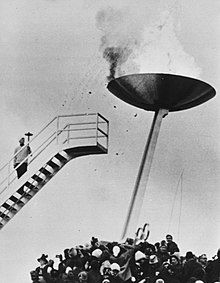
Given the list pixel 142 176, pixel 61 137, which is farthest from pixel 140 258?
pixel 61 137

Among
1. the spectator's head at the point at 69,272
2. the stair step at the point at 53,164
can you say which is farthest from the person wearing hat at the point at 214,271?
the stair step at the point at 53,164

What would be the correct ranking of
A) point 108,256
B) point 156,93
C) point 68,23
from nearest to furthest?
point 108,256 → point 156,93 → point 68,23

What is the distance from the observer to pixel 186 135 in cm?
1180

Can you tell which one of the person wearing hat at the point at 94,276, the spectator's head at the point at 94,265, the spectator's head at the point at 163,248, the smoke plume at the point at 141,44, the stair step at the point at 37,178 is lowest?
the person wearing hat at the point at 94,276

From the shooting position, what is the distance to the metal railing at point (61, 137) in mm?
11172

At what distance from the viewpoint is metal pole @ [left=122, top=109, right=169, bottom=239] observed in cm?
1072

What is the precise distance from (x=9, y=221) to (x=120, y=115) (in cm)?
218

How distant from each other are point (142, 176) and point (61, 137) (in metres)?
1.30

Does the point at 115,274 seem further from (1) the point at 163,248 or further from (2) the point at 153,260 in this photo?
(1) the point at 163,248

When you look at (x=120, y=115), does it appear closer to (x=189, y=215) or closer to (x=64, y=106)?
(x=64, y=106)

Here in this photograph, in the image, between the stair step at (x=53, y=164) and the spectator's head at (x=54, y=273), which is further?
the stair step at (x=53, y=164)

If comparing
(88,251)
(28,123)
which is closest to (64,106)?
(28,123)

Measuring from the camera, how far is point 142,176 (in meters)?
11.0

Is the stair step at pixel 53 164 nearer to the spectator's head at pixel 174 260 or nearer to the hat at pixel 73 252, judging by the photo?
the hat at pixel 73 252
